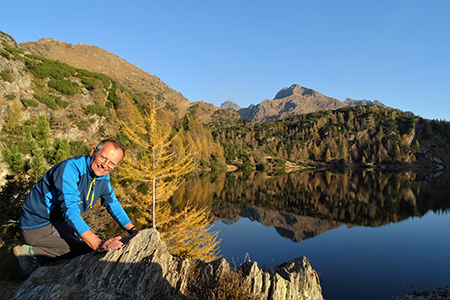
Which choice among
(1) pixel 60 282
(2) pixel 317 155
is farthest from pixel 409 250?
(2) pixel 317 155

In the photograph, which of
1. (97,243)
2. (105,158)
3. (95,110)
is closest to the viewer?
(97,243)

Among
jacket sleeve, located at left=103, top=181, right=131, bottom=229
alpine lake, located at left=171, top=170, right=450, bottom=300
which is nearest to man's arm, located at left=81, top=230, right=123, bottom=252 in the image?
jacket sleeve, located at left=103, top=181, right=131, bottom=229

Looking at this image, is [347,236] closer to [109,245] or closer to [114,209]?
[114,209]

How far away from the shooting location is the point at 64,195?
10.5 feet

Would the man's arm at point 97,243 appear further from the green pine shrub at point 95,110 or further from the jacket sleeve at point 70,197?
the green pine shrub at point 95,110

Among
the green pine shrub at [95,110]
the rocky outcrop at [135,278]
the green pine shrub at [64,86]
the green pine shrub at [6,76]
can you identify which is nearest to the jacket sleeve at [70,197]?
the rocky outcrop at [135,278]

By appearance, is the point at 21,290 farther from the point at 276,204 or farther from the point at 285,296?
the point at 276,204

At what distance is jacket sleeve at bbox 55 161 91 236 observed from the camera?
3.19 m

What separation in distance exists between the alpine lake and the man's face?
342 centimetres

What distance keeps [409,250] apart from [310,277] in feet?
59.7

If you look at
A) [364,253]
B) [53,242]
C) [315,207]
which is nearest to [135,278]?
[53,242]

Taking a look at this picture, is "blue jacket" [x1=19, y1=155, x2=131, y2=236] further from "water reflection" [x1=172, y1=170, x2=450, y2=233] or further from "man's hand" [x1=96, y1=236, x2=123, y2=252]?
"water reflection" [x1=172, y1=170, x2=450, y2=233]

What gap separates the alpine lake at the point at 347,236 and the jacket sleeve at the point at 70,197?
333 centimetres

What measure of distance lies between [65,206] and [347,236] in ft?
78.2
